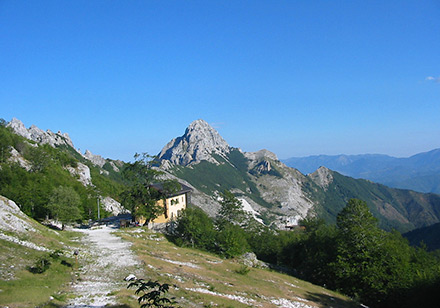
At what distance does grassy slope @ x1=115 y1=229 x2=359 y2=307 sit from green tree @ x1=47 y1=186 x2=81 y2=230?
10874 millimetres

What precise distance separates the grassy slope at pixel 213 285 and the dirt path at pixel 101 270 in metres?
1.27

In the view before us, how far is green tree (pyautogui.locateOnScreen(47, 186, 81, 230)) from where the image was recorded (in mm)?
47125

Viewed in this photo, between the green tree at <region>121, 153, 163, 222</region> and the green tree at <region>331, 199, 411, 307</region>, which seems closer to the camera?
the green tree at <region>331, 199, 411, 307</region>

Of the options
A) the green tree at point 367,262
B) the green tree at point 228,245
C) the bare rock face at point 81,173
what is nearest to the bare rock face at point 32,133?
the bare rock face at point 81,173

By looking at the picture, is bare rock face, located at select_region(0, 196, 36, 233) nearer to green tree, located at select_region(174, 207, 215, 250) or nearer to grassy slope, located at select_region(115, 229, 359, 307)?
grassy slope, located at select_region(115, 229, 359, 307)

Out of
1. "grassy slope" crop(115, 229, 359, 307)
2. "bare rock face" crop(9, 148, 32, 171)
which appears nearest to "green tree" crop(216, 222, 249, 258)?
"grassy slope" crop(115, 229, 359, 307)

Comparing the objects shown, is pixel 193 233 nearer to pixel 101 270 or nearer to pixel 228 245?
pixel 228 245

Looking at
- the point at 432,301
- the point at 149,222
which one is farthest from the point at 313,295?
the point at 149,222

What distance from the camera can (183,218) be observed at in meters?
53.8

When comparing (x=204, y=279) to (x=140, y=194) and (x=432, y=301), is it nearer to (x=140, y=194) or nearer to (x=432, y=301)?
(x=432, y=301)

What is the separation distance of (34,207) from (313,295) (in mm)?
49641

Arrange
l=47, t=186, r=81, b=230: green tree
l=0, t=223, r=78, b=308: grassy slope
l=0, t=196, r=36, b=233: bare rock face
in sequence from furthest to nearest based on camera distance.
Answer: l=47, t=186, r=81, b=230: green tree
l=0, t=196, r=36, b=233: bare rock face
l=0, t=223, r=78, b=308: grassy slope

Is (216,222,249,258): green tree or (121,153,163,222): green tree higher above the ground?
(121,153,163,222): green tree

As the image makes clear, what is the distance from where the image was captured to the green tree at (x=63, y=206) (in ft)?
155
